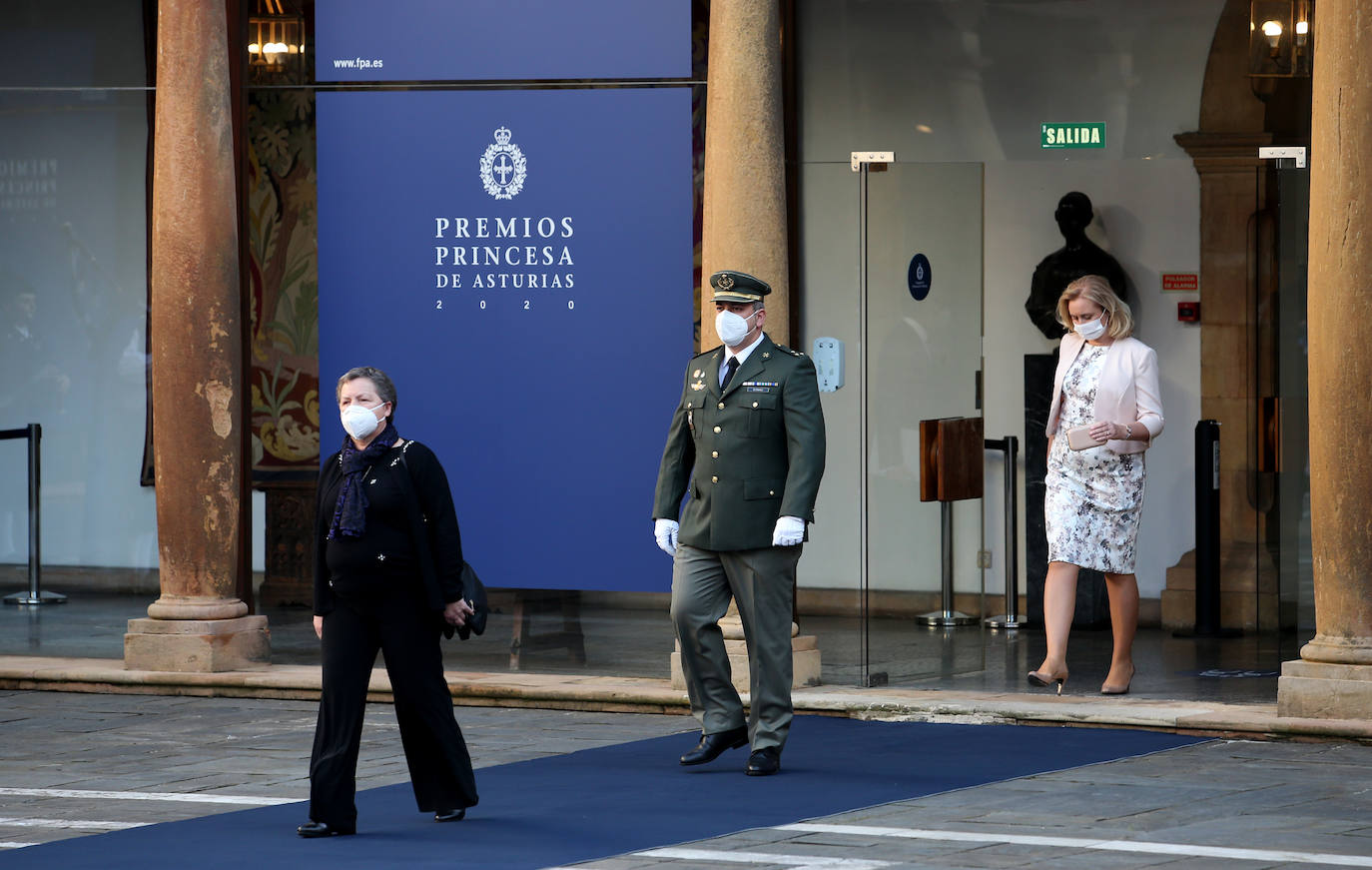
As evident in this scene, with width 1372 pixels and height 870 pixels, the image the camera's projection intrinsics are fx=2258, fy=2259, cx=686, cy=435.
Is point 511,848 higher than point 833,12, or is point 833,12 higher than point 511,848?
point 833,12

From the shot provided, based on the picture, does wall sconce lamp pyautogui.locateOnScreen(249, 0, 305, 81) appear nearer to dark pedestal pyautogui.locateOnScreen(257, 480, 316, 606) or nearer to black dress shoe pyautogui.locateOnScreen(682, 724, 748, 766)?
dark pedestal pyautogui.locateOnScreen(257, 480, 316, 606)

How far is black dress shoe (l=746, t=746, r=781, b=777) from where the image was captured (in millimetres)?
7477

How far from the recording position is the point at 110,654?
1070cm

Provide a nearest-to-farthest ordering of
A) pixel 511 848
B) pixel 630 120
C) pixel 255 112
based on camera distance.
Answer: pixel 511 848, pixel 630 120, pixel 255 112

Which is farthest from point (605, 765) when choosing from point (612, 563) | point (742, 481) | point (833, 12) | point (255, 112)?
point (833, 12)

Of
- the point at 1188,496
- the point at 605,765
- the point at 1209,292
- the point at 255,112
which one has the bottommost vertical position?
the point at 605,765

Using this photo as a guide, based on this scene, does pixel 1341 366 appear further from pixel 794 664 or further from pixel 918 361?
pixel 794 664

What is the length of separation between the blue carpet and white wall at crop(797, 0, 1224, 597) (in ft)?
11.3

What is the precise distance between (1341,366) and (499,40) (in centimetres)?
399

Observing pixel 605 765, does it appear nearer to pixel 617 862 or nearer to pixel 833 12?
pixel 617 862

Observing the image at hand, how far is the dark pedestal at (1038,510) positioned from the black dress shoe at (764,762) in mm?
4728

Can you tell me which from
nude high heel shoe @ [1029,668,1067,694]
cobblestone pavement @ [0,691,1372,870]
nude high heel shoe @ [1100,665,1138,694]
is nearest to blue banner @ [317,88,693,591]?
cobblestone pavement @ [0,691,1372,870]

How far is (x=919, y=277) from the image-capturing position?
9930 millimetres

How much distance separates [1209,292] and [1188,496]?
42.4 inches
